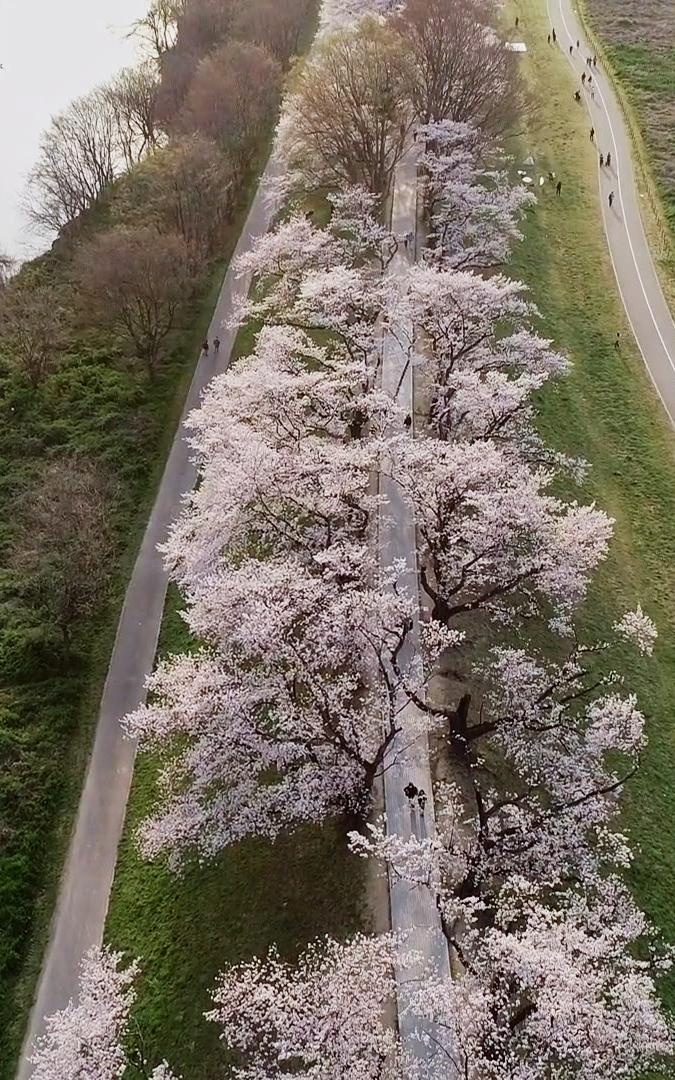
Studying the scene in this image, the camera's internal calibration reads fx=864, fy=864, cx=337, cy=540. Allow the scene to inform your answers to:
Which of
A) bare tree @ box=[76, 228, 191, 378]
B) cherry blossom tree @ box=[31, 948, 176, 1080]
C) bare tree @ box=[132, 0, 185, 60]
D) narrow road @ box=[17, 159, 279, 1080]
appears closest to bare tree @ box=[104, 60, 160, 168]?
bare tree @ box=[132, 0, 185, 60]

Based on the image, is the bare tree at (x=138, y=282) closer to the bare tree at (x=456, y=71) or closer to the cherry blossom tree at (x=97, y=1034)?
the bare tree at (x=456, y=71)

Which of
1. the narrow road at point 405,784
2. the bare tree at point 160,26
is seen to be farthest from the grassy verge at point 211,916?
the bare tree at point 160,26

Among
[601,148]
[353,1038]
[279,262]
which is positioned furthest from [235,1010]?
[601,148]

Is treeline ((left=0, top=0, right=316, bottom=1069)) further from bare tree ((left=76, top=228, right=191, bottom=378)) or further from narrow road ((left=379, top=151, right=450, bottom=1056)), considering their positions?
narrow road ((left=379, top=151, right=450, bottom=1056))

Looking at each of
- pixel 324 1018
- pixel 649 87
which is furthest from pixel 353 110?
pixel 324 1018

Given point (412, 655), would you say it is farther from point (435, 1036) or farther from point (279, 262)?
point (279, 262)

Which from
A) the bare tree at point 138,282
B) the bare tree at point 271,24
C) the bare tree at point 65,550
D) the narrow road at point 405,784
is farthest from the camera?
the bare tree at point 271,24

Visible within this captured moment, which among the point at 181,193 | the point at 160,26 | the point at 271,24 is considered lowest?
the point at 181,193

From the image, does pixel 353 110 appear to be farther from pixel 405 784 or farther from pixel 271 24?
pixel 405 784
